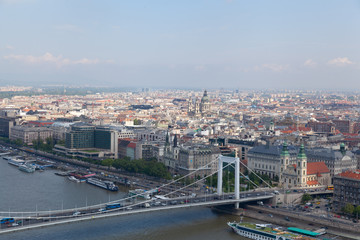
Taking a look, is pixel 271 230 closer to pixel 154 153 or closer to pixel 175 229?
pixel 175 229

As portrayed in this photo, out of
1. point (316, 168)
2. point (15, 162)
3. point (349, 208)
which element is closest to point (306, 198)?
point (349, 208)

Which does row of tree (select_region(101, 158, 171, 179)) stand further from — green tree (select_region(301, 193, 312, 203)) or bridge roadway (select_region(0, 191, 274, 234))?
green tree (select_region(301, 193, 312, 203))

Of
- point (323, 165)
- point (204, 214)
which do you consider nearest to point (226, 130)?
point (323, 165)

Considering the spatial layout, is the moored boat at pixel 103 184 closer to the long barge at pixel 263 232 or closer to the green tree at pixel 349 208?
the long barge at pixel 263 232

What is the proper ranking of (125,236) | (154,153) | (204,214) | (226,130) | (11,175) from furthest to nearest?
(226,130) < (154,153) < (11,175) < (204,214) < (125,236)

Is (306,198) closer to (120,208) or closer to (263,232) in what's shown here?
(263,232)

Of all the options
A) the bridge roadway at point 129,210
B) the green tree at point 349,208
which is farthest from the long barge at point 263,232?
the green tree at point 349,208
